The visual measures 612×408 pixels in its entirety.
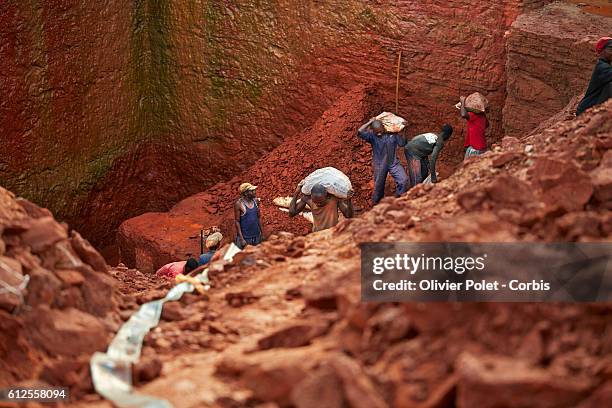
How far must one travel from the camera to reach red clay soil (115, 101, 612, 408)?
445 cm

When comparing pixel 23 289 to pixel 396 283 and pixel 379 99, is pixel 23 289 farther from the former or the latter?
pixel 379 99

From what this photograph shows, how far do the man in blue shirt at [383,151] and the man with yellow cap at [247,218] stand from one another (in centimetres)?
152

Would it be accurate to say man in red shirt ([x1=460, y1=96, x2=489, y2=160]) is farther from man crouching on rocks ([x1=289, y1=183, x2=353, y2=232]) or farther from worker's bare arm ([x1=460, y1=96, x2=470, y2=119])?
man crouching on rocks ([x1=289, y1=183, x2=353, y2=232])

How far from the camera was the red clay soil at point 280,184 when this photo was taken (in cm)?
1258

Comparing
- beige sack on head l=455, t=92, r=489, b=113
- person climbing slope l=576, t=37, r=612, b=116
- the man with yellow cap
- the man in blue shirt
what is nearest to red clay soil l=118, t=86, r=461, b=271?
the man in blue shirt

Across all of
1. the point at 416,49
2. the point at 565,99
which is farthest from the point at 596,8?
the point at 416,49

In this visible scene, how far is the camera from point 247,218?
35.0 ft

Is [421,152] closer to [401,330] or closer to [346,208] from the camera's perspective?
[346,208]

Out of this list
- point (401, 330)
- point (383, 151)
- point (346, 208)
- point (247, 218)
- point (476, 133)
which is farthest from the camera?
point (383, 151)

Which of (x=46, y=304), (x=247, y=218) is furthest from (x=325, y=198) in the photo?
(x=46, y=304)

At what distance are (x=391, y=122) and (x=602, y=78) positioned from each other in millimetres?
2850

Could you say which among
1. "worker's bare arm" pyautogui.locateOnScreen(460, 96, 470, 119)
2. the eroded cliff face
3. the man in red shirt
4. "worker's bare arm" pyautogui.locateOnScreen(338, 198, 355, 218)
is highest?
the eroded cliff face

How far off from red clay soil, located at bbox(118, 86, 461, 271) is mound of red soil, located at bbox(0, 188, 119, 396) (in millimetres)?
6108

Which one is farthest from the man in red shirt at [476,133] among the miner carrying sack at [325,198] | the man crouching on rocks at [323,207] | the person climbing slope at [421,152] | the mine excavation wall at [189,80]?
the man crouching on rocks at [323,207]
